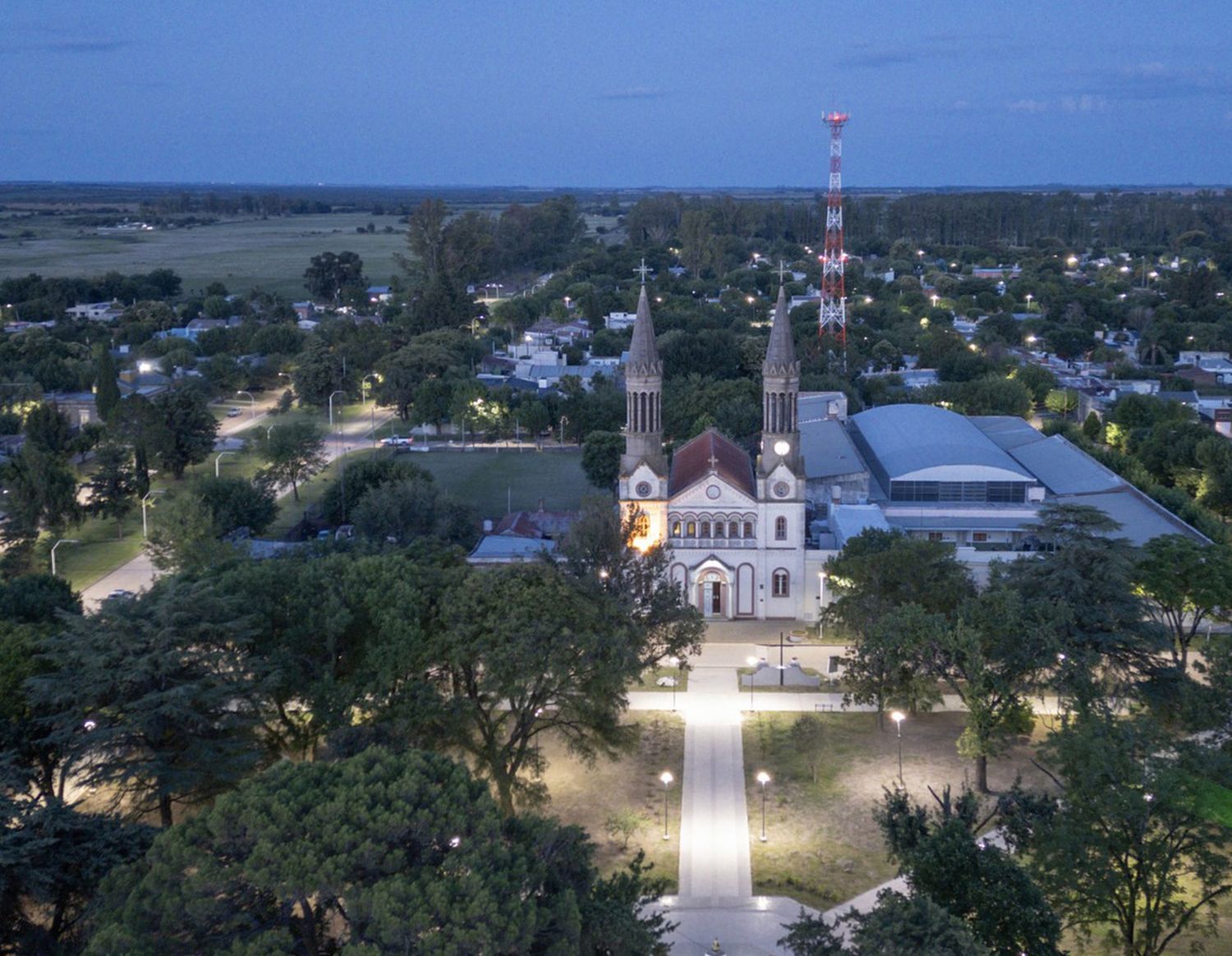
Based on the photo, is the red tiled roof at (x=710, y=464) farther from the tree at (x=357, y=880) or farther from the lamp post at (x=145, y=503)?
the tree at (x=357, y=880)

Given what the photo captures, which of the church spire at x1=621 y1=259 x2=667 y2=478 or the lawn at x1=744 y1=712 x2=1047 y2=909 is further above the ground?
the church spire at x1=621 y1=259 x2=667 y2=478

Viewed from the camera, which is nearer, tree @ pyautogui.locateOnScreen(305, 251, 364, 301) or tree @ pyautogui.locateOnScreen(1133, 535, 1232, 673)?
tree @ pyautogui.locateOnScreen(1133, 535, 1232, 673)

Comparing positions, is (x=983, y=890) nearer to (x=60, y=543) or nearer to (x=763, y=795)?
(x=763, y=795)

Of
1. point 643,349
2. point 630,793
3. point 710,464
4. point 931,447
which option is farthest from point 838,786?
point 931,447

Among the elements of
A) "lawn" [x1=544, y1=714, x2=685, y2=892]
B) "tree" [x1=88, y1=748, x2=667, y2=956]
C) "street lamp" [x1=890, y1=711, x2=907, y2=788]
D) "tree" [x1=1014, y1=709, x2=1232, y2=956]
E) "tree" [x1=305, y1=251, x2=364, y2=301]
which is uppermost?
"tree" [x1=305, y1=251, x2=364, y2=301]

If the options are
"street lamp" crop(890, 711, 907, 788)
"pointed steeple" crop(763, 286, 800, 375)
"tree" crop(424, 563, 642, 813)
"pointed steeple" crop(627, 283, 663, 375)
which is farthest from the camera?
"pointed steeple" crop(763, 286, 800, 375)

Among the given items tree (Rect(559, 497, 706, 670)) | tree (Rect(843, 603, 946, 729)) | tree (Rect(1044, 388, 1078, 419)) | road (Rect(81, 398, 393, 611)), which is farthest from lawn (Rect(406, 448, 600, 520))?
tree (Rect(1044, 388, 1078, 419))

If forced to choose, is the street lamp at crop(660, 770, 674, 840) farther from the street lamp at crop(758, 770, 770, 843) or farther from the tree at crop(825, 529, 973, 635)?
the tree at crop(825, 529, 973, 635)
